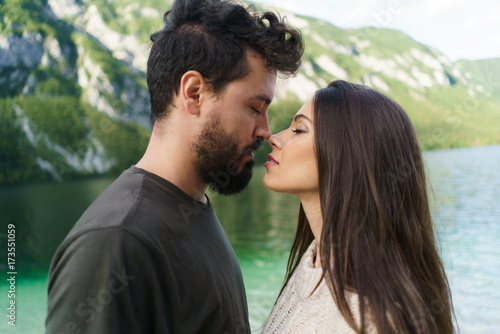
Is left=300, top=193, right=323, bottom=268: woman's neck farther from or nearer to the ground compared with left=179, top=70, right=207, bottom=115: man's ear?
nearer to the ground

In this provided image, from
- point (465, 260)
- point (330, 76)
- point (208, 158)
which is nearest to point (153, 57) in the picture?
point (208, 158)

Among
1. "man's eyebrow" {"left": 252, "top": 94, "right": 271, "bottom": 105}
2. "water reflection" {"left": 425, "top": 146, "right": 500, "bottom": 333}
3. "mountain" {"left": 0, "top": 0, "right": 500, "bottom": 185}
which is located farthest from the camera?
"mountain" {"left": 0, "top": 0, "right": 500, "bottom": 185}

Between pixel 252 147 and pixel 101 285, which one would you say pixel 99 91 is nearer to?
pixel 252 147

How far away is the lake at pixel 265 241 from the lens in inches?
634

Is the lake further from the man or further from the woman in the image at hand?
the man

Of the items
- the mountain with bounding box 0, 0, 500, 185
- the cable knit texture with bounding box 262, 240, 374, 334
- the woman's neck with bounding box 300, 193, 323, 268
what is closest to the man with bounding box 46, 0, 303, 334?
the cable knit texture with bounding box 262, 240, 374, 334

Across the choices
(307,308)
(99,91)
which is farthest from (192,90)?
(99,91)

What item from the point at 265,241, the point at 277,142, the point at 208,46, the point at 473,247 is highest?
the point at 208,46

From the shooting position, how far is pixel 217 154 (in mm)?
2770

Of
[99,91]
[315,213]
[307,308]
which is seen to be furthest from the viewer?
[99,91]

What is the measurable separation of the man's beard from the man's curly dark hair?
258 millimetres

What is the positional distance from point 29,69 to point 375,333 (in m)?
105

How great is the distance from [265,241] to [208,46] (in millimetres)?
26179

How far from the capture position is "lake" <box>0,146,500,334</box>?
52.8ft
